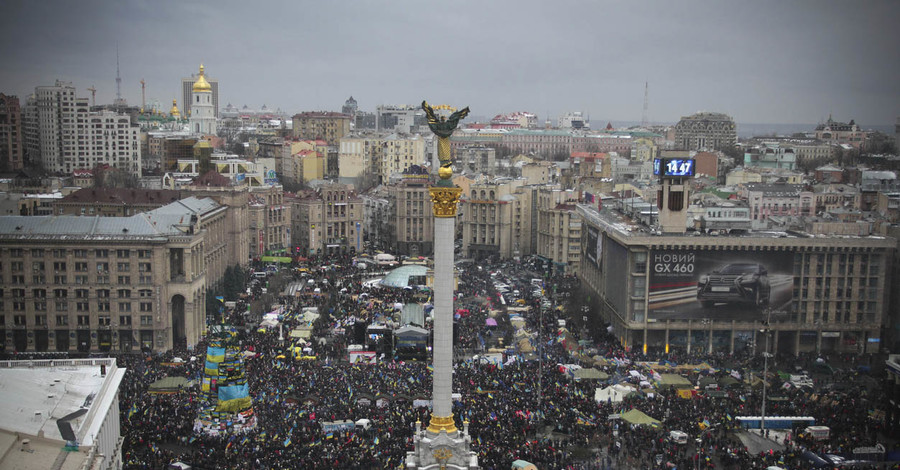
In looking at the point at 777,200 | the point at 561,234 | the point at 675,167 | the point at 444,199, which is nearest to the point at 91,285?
the point at 444,199

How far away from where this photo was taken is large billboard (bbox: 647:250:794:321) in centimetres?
5153

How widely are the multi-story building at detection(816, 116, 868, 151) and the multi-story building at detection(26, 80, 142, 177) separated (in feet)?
299

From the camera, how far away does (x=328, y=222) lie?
3344 inches

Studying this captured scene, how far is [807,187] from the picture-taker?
288ft

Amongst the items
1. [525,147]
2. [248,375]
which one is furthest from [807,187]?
[525,147]

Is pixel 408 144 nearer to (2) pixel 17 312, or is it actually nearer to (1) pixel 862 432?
(2) pixel 17 312

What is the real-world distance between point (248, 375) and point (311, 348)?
6690 millimetres

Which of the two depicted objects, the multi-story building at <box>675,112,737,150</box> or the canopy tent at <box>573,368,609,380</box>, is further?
the multi-story building at <box>675,112,737,150</box>

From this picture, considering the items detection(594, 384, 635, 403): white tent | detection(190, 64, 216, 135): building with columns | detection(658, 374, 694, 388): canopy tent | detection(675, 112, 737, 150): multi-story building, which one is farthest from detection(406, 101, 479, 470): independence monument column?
detection(675, 112, 737, 150): multi-story building

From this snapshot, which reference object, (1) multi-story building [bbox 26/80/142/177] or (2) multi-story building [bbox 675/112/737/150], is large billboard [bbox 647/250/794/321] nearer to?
(1) multi-story building [bbox 26/80/142/177]

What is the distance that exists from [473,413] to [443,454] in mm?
6495

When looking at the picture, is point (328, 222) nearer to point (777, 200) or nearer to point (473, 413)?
point (777, 200)

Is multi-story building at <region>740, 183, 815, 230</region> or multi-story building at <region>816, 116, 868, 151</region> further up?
multi-story building at <region>816, 116, 868, 151</region>

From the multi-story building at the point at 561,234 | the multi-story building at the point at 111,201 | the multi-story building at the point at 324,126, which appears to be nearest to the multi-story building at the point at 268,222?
the multi-story building at the point at 111,201
